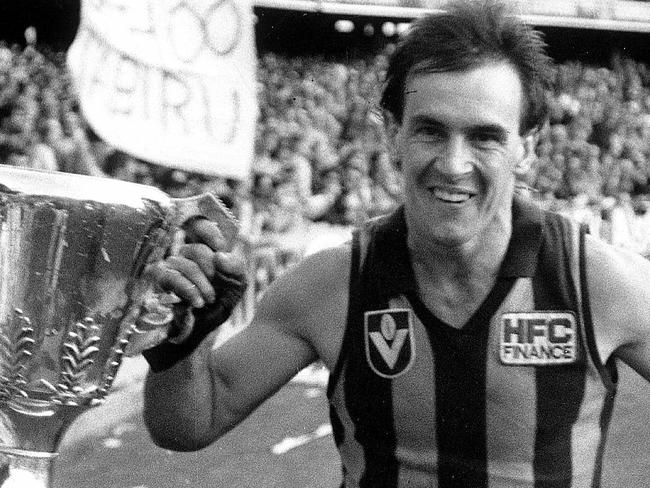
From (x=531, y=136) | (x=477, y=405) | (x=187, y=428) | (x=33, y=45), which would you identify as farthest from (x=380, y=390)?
(x=33, y=45)

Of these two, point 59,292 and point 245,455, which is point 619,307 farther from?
point 245,455

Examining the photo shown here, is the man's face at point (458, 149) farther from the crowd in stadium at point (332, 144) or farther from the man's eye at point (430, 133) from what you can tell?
the crowd in stadium at point (332, 144)

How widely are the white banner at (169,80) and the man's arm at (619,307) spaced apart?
300 centimetres

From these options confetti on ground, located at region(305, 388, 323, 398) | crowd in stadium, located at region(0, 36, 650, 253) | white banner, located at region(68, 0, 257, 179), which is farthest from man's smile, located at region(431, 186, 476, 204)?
white banner, located at region(68, 0, 257, 179)

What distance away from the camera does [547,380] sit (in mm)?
1066

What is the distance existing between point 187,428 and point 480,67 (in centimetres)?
54

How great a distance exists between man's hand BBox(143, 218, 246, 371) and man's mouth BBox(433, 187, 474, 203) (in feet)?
0.89

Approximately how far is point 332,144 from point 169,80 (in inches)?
47.4

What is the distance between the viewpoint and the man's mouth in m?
1.01

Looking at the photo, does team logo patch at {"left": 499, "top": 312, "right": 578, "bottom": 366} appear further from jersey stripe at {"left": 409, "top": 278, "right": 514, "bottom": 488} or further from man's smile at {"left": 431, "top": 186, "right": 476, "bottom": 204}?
man's smile at {"left": 431, "top": 186, "right": 476, "bottom": 204}

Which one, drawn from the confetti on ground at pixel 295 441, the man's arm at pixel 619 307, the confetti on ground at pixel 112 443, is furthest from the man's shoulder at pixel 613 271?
the confetti on ground at pixel 112 443

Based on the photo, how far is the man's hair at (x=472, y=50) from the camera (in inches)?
41.3

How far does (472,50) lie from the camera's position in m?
1.05

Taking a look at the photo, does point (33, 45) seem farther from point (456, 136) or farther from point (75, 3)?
point (456, 136)
